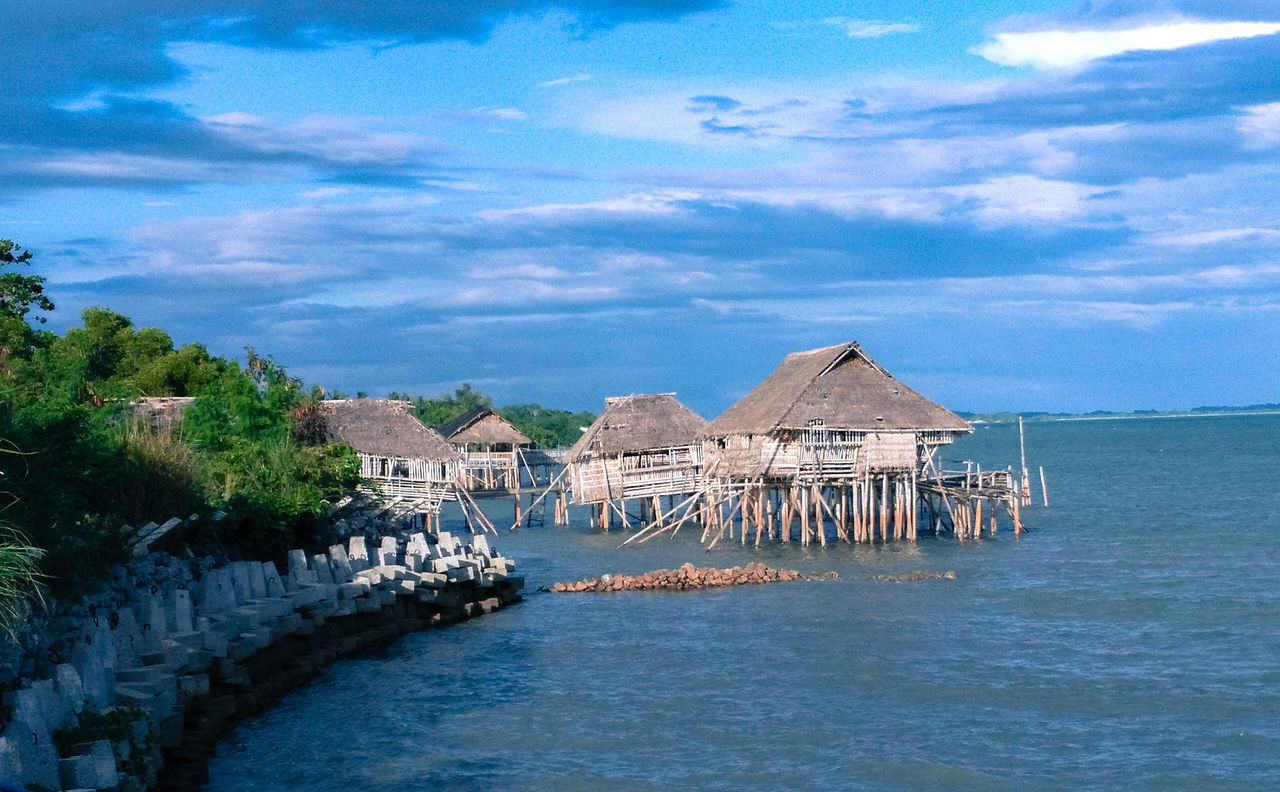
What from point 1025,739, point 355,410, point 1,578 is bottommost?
point 1025,739

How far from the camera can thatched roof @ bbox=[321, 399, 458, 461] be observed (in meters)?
40.8

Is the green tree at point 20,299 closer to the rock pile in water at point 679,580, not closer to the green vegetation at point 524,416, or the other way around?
the rock pile in water at point 679,580

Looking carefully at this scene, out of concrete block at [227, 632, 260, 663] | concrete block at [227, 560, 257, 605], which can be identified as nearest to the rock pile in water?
concrete block at [227, 560, 257, 605]

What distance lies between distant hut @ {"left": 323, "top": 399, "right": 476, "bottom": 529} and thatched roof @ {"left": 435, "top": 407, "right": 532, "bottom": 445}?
13.8 m

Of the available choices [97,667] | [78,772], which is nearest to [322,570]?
[97,667]

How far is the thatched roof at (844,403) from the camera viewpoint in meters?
34.8

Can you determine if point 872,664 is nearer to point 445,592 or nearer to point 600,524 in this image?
point 445,592

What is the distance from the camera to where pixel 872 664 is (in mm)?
18469

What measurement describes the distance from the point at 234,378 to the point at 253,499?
10.3 metres

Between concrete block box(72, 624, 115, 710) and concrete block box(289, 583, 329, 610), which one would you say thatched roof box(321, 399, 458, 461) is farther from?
concrete block box(72, 624, 115, 710)

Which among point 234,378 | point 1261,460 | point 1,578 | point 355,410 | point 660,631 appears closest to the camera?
point 1,578

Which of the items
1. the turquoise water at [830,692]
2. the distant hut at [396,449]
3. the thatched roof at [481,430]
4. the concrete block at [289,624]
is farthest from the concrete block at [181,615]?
the thatched roof at [481,430]

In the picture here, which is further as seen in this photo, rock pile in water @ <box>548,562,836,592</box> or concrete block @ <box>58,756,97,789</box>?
rock pile in water @ <box>548,562,836,592</box>

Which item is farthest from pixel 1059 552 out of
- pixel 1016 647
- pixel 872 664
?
pixel 872 664
